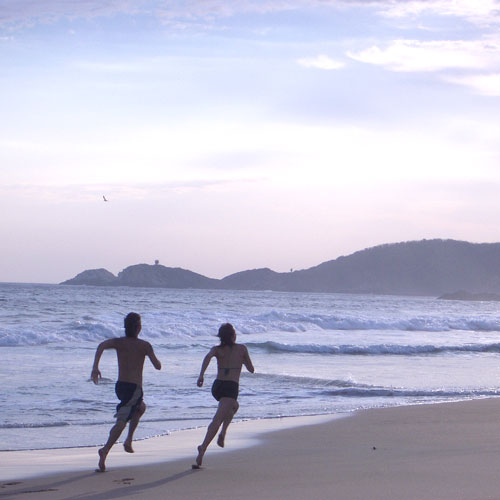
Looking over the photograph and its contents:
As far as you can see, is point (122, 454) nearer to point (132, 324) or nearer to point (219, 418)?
point (219, 418)

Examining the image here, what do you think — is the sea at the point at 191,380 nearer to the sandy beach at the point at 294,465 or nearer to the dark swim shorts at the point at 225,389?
the sandy beach at the point at 294,465

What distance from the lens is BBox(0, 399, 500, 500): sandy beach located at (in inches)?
272

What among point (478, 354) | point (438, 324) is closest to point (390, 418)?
point (478, 354)

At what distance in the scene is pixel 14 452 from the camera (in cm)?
927

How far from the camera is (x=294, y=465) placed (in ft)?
27.6

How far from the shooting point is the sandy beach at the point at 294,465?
6918mm

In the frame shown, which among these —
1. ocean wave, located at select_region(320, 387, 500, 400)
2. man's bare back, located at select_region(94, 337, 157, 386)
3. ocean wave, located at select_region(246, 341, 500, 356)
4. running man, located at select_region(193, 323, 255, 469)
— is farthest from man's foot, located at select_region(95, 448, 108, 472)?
ocean wave, located at select_region(246, 341, 500, 356)

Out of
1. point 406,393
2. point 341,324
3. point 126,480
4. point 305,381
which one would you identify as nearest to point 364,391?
point 406,393

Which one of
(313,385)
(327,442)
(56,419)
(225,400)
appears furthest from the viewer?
(313,385)

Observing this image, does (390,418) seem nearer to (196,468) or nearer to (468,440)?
(468,440)

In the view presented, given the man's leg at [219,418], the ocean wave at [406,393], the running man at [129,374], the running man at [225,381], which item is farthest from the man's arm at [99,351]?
the ocean wave at [406,393]

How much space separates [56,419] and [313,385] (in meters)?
6.45

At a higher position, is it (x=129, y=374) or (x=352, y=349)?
(x=129, y=374)

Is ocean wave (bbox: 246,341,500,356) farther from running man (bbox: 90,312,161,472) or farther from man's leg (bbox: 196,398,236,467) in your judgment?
running man (bbox: 90,312,161,472)
